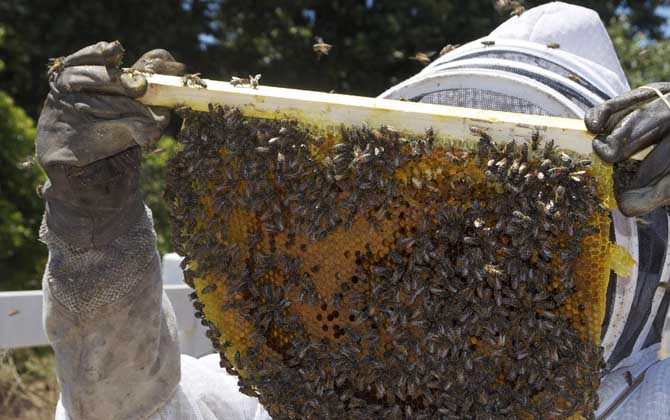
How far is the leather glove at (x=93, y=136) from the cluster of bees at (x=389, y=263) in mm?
188

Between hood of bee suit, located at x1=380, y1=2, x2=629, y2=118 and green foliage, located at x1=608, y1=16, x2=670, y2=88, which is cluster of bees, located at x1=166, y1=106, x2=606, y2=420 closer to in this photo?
hood of bee suit, located at x1=380, y1=2, x2=629, y2=118

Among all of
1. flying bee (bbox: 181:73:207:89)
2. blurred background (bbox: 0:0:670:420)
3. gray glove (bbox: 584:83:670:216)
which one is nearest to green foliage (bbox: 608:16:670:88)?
blurred background (bbox: 0:0:670:420)

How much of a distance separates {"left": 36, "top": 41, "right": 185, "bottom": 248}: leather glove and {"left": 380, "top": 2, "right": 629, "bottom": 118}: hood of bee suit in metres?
1.04

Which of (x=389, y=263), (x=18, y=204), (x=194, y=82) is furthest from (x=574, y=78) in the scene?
(x=18, y=204)

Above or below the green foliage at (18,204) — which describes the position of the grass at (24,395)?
below

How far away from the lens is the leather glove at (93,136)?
8.86ft

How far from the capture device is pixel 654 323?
10.1ft

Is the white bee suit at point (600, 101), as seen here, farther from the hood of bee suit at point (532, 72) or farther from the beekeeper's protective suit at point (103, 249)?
the beekeeper's protective suit at point (103, 249)

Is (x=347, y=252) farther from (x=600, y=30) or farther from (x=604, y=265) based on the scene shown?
(x=600, y=30)

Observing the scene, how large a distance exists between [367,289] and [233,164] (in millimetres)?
669

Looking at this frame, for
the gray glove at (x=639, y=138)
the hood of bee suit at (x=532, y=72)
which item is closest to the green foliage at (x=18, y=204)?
the hood of bee suit at (x=532, y=72)

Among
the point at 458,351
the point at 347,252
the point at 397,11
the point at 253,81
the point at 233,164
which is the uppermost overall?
the point at 397,11

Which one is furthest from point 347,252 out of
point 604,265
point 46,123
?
point 46,123

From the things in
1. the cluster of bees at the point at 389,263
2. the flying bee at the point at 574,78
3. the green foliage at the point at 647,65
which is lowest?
the cluster of bees at the point at 389,263
